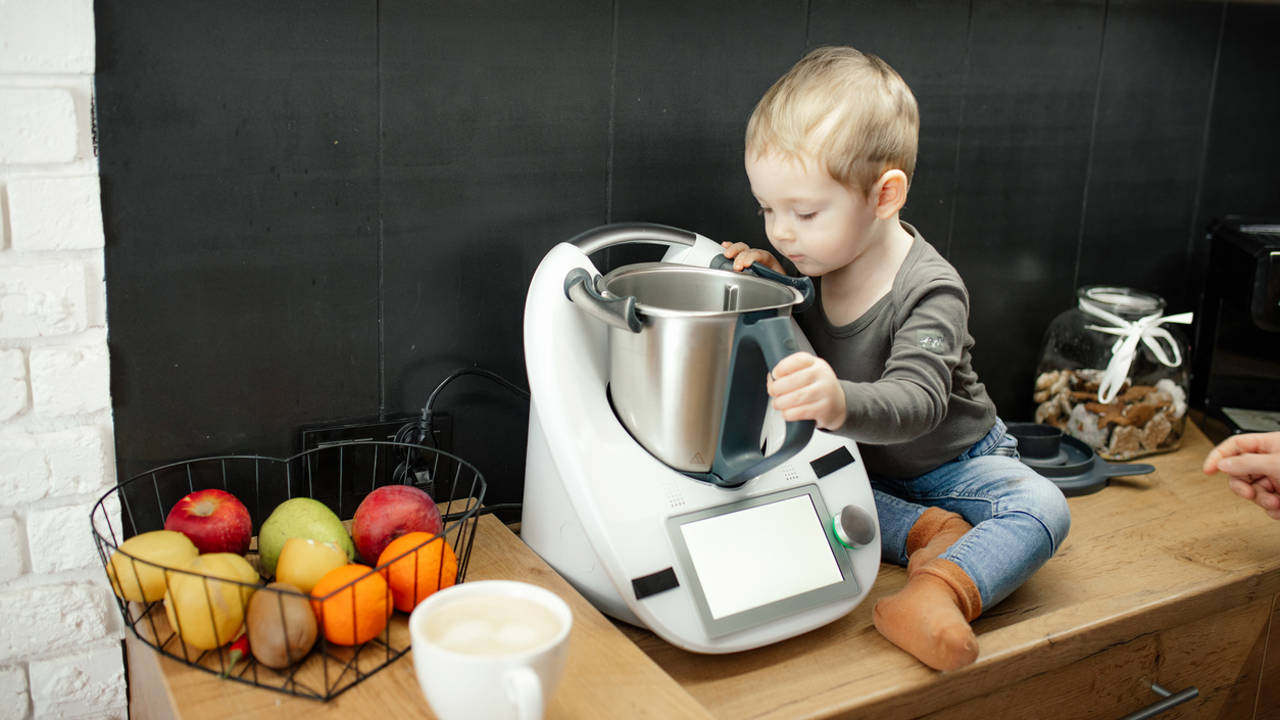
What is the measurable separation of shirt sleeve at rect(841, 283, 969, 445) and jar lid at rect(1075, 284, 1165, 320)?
459mm

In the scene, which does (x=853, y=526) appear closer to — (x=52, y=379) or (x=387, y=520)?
(x=387, y=520)

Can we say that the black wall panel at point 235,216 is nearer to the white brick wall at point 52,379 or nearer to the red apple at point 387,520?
the white brick wall at point 52,379

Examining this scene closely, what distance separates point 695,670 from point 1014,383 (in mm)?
880

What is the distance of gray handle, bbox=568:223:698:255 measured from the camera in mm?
1011

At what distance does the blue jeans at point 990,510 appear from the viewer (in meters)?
1.00

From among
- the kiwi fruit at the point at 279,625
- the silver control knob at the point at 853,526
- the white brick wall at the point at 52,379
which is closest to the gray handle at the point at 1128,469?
the silver control knob at the point at 853,526

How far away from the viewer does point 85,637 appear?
3.25ft

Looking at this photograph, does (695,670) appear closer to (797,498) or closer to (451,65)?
(797,498)

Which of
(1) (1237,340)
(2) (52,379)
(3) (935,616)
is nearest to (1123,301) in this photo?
(1) (1237,340)

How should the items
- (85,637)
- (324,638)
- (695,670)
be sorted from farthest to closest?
(85,637)
(695,670)
(324,638)

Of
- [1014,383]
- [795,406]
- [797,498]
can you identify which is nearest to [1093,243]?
[1014,383]

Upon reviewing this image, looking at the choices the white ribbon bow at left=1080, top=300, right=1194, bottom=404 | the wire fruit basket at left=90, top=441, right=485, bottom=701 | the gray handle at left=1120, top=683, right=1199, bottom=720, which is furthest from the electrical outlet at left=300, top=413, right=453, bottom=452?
the white ribbon bow at left=1080, top=300, right=1194, bottom=404

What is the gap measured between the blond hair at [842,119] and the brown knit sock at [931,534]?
0.36 meters

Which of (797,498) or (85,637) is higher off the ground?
(797,498)
